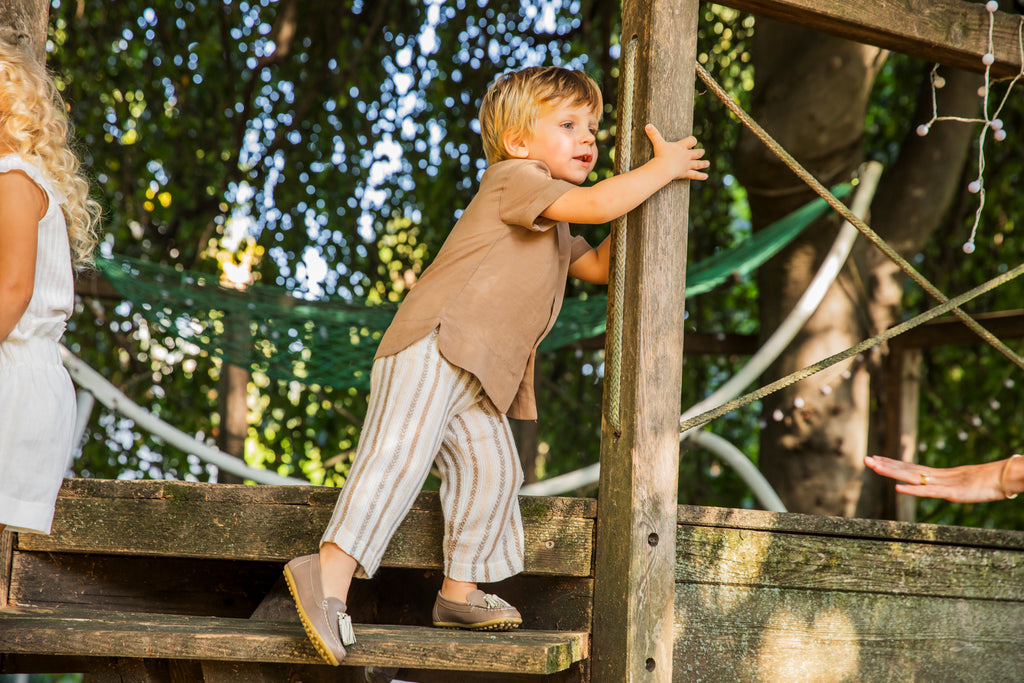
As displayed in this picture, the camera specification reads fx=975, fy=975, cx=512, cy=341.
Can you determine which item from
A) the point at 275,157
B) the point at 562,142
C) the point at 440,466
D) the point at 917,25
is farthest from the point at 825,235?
the point at 275,157

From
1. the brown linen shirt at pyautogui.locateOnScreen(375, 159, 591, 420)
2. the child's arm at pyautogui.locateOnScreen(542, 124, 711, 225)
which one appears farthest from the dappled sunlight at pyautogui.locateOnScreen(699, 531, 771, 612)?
the child's arm at pyautogui.locateOnScreen(542, 124, 711, 225)

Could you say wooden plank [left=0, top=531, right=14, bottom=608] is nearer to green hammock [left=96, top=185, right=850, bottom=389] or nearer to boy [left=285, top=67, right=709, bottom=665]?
boy [left=285, top=67, right=709, bottom=665]

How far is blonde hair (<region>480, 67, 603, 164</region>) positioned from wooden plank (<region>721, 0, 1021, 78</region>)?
0.82 feet

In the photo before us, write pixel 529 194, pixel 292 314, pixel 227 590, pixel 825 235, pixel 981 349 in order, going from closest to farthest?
pixel 529 194
pixel 227 590
pixel 292 314
pixel 825 235
pixel 981 349

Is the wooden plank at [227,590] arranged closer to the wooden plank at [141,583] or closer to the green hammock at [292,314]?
the wooden plank at [141,583]

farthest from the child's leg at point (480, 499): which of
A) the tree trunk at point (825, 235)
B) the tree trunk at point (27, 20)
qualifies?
the tree trunk at point (825, 235)

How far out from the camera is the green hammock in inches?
110

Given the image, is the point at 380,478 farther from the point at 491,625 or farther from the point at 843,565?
the point at 843,565

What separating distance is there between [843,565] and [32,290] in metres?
1.25

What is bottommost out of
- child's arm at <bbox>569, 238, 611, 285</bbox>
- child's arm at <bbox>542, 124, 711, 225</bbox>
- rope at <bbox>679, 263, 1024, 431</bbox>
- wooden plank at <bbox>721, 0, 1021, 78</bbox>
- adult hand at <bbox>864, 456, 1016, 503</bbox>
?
adult hand at <bbox>864, 456, 1016, 503</bbox>

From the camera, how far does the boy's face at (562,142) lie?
5.00 feet

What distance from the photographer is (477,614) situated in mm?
1356

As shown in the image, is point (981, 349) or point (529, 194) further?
point (981, 349)

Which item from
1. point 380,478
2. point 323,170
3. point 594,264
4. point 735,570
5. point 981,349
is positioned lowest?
point 735,570
